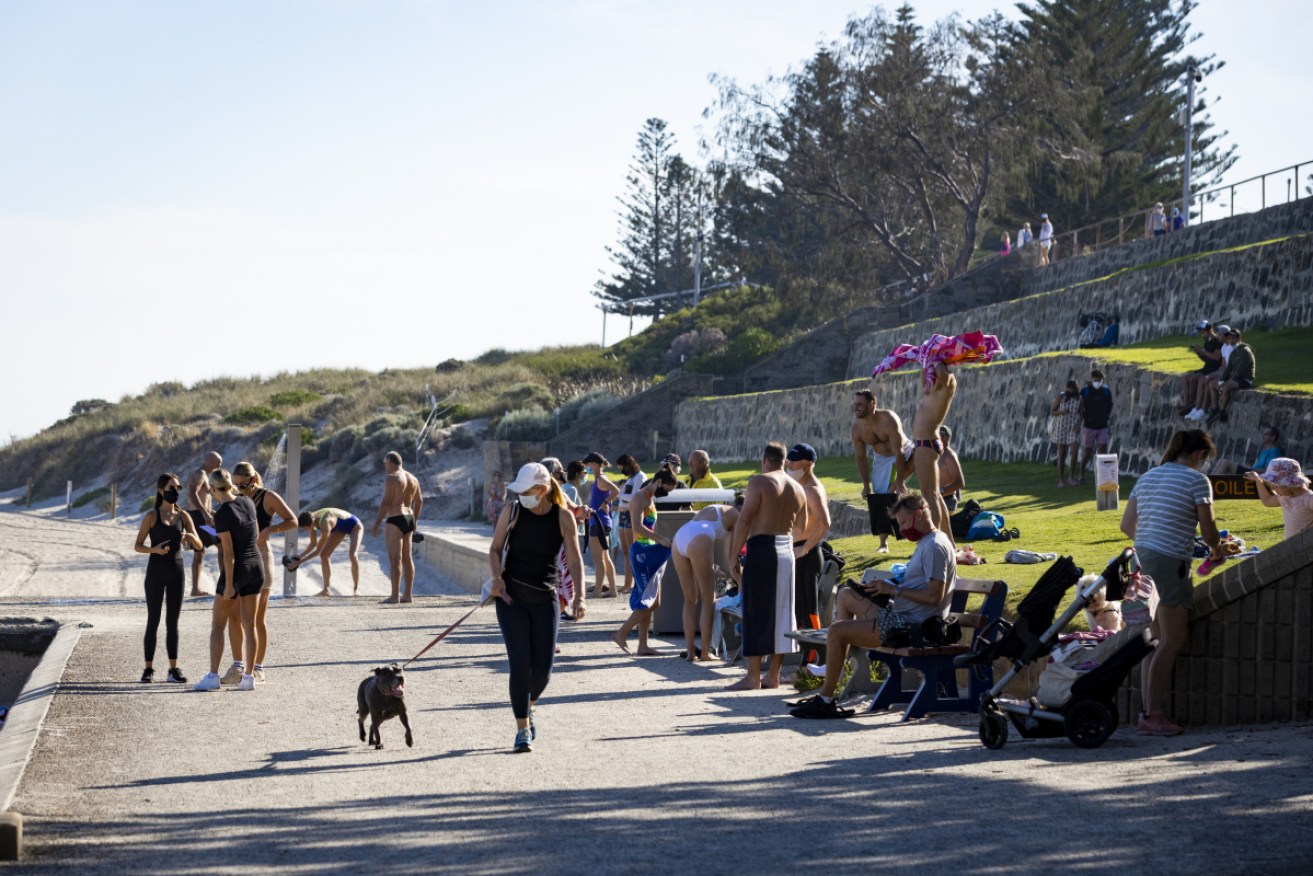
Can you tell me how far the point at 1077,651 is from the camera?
8.75 metres

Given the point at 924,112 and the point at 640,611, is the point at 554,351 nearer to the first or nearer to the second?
the point at 924,112

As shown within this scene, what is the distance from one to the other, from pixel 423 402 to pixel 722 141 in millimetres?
20177

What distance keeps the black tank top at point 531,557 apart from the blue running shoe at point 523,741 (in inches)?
28.0

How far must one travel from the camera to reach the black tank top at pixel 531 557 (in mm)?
8750

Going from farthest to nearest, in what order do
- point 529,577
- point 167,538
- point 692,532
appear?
point 692,532, point 167,538, point 529,577

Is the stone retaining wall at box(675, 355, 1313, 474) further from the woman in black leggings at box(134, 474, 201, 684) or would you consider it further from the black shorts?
the woman in black leggings at box(134, 474, 201, 684)

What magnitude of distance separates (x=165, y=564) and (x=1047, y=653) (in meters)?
6.98

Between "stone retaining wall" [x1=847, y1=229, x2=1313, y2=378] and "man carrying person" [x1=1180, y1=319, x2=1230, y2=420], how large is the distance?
7.49 m

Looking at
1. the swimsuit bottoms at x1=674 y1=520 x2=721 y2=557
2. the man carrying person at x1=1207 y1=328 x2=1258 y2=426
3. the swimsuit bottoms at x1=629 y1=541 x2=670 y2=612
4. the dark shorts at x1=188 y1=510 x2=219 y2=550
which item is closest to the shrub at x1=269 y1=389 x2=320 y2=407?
the dark shorts at x1=188 y1=510 x2=219 y2=550

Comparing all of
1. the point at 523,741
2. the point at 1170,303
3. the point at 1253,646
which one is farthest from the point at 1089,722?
the point at 1170,303

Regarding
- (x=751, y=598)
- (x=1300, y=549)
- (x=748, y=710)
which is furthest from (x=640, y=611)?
(x=1300, y=549)

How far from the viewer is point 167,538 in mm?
12305

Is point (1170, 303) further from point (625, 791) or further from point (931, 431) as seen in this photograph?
point (625, 791)

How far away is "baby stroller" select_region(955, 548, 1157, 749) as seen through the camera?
8.27 metres
